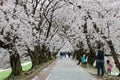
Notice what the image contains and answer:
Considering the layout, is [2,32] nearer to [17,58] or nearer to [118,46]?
[17,58]

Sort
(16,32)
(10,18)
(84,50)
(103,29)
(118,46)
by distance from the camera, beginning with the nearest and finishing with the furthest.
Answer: (10,18), (16,32), (103,29), (118,46), (84,50)

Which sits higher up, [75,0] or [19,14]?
[75,0]

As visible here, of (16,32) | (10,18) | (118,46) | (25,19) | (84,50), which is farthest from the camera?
(84,50)

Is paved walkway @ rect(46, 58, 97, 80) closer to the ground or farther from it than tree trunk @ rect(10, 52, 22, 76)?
closer to the ground

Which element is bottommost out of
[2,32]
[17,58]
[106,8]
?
[17,58]

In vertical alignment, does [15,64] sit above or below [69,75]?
above

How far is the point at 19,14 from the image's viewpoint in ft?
71.6

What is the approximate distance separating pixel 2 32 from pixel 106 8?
7586 millimetres

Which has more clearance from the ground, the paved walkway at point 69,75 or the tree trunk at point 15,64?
the tree trunk at point 15,64

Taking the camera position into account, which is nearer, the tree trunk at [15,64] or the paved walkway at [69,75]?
the paved walkway at [69,75]

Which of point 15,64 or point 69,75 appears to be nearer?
point 69,75

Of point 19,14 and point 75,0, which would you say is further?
point 75,0

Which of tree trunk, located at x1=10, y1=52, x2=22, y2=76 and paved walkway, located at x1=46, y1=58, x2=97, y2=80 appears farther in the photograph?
tree trunk, located at x1=10, y1=52, x2=22, y2=76

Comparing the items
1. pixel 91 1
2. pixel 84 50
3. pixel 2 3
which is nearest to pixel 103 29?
pixel 91 1
